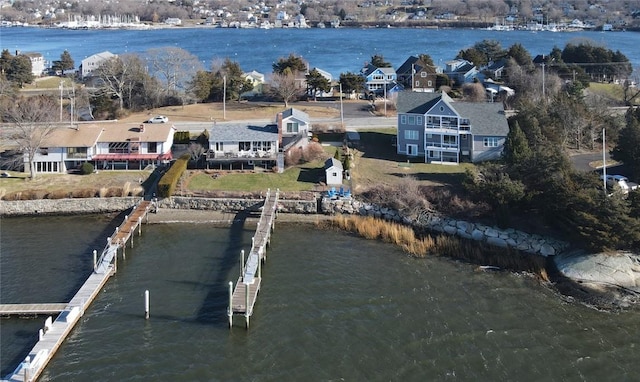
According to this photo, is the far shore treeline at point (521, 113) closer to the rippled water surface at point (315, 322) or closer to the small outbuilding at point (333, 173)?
the small outbuilding at point (333, 173)

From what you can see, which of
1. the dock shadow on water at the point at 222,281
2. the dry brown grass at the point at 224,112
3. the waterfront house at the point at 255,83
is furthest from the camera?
the waterfront house at the point at 255,83

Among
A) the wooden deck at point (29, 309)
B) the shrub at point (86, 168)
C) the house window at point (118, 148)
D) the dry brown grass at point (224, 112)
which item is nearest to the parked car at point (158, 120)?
the dry brown grass at point (224, 112)

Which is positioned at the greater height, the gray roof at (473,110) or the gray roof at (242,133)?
the gray roof at (473,110)

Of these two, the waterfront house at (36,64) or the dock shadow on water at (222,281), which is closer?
the dock shadow on water at (222,281)

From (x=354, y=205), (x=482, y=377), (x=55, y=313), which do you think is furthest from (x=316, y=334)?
(x=354, y=205)

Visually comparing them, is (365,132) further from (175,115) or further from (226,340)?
(226,340)

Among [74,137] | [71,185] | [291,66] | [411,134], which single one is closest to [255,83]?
[291,66]

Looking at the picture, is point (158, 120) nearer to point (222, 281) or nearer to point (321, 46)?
point (222, 281)
